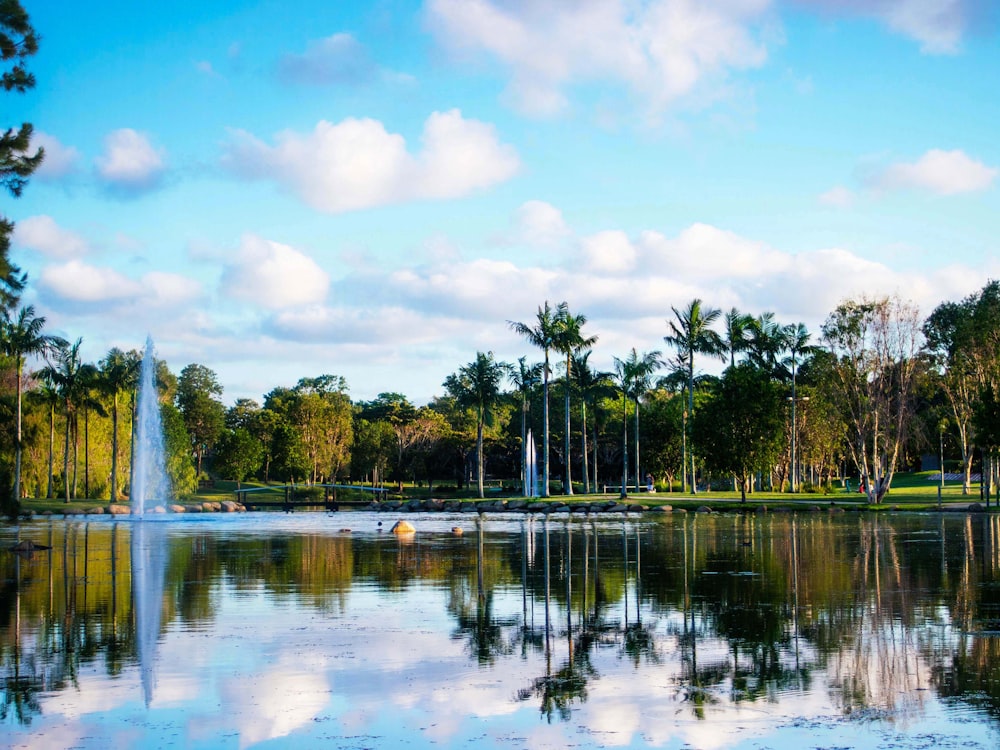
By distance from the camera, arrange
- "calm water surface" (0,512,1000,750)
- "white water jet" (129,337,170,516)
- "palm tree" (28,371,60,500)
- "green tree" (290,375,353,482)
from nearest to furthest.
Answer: "calm water surface" (0,512,1000,750), "white water jet" (129,337,170,516), "palm tree" (28,371,60,500), "green tree" (290,375,353,482)

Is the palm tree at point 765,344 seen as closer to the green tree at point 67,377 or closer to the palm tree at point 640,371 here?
the palm tree at point 640,371

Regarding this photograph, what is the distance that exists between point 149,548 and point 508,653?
25.8 m

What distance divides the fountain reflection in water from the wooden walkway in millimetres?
8880

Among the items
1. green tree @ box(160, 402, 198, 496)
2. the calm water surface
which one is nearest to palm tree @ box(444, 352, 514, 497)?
green tree @ box(160, 402, 198, 496)

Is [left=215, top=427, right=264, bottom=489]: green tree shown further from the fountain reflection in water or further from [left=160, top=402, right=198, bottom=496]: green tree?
the fountain reflection in water

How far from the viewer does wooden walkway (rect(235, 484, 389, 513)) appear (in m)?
98.6

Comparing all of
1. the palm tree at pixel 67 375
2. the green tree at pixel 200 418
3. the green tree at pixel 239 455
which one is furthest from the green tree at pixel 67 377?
the green tree at pixel 200 418

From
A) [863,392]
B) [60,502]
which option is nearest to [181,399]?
[60,502]

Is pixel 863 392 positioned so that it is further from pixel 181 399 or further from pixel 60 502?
pixel 181 399

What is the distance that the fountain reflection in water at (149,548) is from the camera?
15.1m

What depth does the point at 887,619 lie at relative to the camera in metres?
16.7

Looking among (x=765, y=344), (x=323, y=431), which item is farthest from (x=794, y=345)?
(x=323, y=431)

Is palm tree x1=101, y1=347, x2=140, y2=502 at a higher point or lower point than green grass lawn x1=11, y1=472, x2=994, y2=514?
higher

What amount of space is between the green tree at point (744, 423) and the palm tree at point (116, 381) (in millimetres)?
50527
